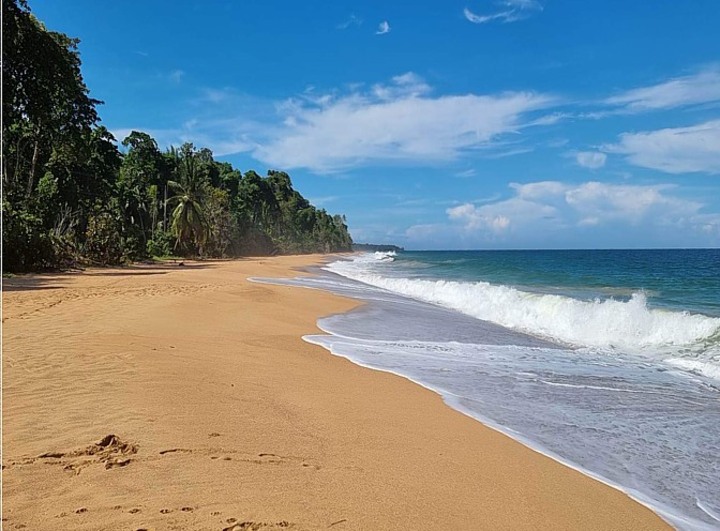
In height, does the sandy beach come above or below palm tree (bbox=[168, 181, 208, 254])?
below

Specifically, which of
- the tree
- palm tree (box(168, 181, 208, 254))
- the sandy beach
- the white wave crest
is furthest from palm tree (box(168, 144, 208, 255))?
the sandy beach

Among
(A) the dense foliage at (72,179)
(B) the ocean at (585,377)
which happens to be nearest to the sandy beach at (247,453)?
(B) the ocean at (585,377)

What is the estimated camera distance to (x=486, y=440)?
4.89 metres

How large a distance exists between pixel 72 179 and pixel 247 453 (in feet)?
96.4

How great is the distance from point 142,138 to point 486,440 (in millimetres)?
50398

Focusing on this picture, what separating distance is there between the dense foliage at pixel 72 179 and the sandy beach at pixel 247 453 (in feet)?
49.9

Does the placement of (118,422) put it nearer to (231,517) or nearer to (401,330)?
(231,517)

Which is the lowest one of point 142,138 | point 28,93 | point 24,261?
point 24,261

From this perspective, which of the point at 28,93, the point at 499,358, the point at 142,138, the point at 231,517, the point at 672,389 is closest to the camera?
the point at 231,517

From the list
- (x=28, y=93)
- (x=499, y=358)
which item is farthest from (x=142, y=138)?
(x=499, y=358)

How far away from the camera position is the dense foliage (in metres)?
18.7

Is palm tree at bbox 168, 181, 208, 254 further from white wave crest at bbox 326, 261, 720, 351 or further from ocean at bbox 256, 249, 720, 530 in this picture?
ocean at bbox 256, 249, 720, 530

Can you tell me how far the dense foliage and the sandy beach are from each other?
15.2 meters

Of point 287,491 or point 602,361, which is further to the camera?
point 602,361
